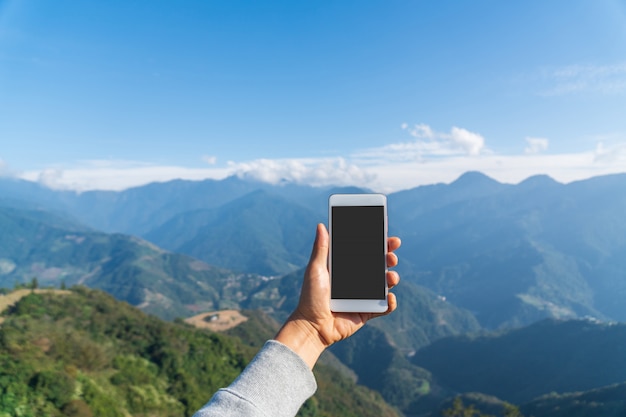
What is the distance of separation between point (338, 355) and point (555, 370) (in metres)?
89.3

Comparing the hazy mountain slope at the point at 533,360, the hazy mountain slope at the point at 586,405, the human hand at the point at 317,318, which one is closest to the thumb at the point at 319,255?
the human hand at the point at 317,318

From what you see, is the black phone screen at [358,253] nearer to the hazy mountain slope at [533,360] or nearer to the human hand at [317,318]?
the human hand at [317,318]

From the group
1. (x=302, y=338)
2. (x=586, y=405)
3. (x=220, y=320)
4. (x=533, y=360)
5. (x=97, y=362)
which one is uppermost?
(x=302, y=338)

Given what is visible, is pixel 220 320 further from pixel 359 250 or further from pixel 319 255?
pixel 319 255

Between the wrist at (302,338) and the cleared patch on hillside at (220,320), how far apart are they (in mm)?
115679

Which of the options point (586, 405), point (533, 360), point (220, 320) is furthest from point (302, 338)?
point (533, 360)

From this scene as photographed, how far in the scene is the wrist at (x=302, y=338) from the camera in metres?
3.34

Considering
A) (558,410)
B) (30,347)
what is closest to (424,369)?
(558,410)

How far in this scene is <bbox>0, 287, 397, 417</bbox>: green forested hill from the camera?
17.4 meters

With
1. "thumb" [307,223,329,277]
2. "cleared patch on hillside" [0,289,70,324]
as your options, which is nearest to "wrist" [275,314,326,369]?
"thumb" [307,223,329,277]

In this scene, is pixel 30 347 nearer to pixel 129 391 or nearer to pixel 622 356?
pixel 129 391

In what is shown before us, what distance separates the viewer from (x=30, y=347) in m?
21.6

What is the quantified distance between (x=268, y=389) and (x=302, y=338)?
975mm

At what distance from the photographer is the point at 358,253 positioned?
508cm
